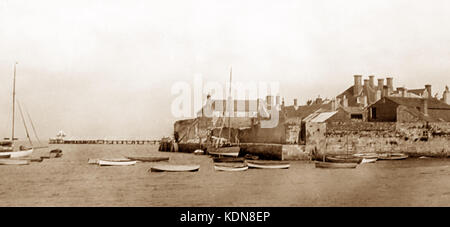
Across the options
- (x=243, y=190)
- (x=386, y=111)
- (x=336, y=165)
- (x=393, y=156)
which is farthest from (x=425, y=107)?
(x=243, y=190)

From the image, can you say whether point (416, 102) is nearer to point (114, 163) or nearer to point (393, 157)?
point (393, 157)

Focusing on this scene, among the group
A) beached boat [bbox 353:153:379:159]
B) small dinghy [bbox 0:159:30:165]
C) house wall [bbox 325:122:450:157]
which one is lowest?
small dinghy [bbox 0:159:30:165]

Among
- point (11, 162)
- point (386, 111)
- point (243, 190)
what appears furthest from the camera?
point (386, 111)

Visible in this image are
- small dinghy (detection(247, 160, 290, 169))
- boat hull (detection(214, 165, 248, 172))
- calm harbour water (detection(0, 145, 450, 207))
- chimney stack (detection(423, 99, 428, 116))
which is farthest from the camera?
chimney stack (detection(423, 99, 428, 116))

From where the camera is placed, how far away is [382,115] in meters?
62.2

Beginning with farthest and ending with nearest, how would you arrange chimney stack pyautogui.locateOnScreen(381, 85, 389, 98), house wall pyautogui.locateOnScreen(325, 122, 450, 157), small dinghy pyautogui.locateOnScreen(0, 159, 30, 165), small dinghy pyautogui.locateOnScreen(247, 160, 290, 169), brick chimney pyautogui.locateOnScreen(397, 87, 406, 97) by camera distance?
chimney stack pyautogui.locateOnScreen(381, 85, 389, 98) → brick chimney pyautogui.locateOnScreen(397, 87, 406, 97) → house wall pyautogui.locateOnScreen(325, 122, 450, 157) → small dinghy pyautogui.locateOnScreen(0, 159, 30, 165) → small dinghy pyautogui.locateOnScreen(247, 160, 290, 169)

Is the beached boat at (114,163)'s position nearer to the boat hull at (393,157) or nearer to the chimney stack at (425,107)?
the boat hull at (393,157)

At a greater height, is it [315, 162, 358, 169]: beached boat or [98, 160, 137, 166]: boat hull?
[315, 162, 358, 169]: beached boat

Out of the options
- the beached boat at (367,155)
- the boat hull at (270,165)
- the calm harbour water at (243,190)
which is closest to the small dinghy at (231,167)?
the calm harbour water at (243,190)

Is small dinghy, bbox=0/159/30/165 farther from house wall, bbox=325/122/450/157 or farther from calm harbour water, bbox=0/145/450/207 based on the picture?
house wall, bbox=325/122/450/157

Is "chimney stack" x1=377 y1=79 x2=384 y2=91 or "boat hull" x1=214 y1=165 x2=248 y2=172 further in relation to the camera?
"chimney stack" x1=377 y1=79 x2=384 y2=91

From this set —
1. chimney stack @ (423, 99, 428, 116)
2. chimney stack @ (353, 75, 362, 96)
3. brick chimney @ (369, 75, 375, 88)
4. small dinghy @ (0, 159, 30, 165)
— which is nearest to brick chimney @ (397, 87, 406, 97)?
brick chimney @ (369, 75, 375, 88)
